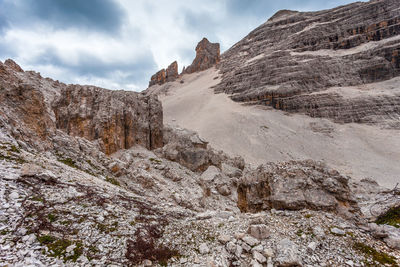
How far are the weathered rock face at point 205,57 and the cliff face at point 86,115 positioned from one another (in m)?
104

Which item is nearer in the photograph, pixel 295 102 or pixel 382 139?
pixel 382 139

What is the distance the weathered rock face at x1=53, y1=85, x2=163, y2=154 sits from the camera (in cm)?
2155

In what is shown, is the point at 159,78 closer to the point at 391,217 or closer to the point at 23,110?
the point at 23,110

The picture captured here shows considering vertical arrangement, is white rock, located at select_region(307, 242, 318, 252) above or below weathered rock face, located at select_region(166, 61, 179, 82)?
below

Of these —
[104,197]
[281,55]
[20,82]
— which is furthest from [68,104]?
[281,55]

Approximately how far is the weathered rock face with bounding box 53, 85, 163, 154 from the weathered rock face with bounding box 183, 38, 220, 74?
107m

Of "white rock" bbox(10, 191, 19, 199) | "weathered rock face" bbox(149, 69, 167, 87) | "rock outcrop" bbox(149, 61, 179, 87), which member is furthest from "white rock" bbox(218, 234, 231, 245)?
"weathered rock face" bbox(149, 69, 167, 87)

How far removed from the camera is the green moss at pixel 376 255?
5.51 m

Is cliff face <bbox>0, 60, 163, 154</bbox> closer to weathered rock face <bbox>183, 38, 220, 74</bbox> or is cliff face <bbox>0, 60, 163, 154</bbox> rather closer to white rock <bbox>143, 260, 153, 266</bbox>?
white rock <bbox>143, 260, 153, 266</bbox>

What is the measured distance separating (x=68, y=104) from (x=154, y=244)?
77.4ft

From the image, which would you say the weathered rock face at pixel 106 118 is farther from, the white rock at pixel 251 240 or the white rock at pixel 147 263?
the white rock at pixel 251 240

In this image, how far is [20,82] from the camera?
1152 cm

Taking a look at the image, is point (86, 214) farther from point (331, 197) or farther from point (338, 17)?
point (338, 17)

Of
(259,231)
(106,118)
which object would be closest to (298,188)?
(259,231)
